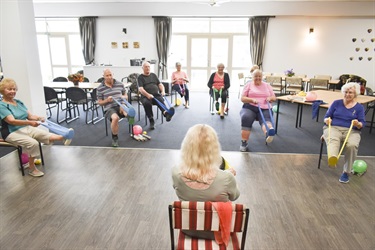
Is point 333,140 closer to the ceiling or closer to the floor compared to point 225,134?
closer to the ceiling

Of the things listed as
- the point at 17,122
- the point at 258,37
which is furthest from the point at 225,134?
the point at 258,37

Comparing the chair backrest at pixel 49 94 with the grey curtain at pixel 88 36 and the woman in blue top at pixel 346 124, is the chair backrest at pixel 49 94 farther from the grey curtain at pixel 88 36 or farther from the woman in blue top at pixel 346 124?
the woman in blue top at pixel 346 124

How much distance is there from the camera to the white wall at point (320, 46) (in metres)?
9.20

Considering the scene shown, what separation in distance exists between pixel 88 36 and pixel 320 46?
7908mm

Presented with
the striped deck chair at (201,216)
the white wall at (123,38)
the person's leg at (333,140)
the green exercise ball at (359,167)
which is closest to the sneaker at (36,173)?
the striped deck chair at (201,216)

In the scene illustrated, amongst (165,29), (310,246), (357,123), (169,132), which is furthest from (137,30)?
(310,246)

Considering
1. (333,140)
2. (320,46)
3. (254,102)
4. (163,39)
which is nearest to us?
(333,140)

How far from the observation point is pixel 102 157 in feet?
13.5

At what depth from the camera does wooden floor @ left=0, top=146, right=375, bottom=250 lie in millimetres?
2365

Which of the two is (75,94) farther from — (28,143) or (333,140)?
(333,140)

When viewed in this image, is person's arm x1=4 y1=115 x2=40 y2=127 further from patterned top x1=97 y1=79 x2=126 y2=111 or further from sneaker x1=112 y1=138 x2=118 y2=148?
patterned top x1=97 y1=79 x2=126 y2=111

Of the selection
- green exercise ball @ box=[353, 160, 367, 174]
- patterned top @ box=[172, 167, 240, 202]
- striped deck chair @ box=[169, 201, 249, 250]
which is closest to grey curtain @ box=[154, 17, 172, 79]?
green exercise ball @ box=[353, 160, 367, 174]

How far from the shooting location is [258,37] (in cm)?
951

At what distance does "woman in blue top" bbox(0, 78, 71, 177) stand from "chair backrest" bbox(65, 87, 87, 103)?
2160 millimetres
